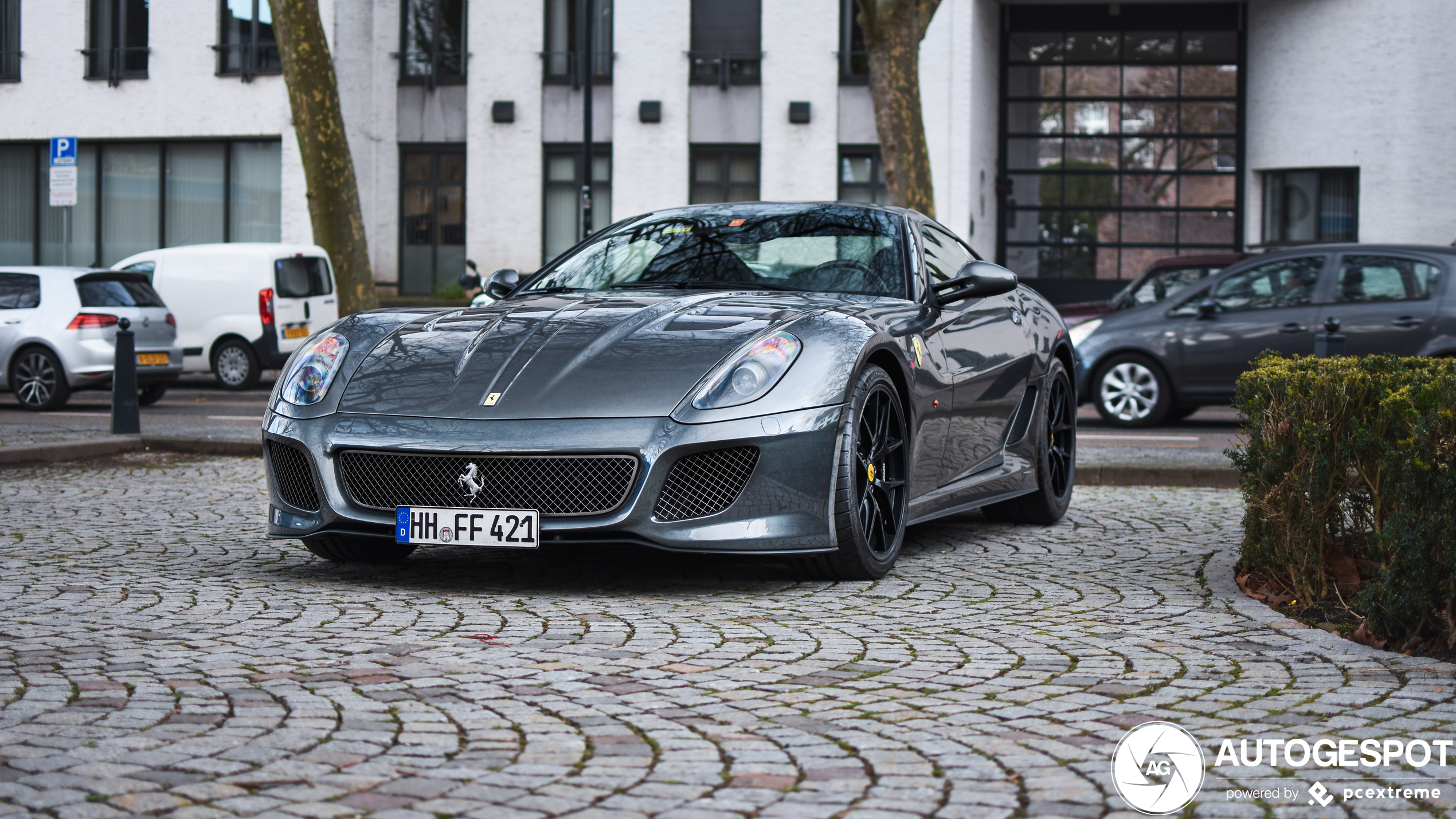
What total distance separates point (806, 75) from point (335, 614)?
25672mm

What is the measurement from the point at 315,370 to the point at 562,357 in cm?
91

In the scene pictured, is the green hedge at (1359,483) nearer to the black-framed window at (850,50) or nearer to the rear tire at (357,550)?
the rear tire at (357,550)

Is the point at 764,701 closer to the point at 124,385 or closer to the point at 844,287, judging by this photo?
the point at 844,287

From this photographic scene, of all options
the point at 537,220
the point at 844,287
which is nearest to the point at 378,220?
the point at 537,220

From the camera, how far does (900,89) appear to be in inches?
772

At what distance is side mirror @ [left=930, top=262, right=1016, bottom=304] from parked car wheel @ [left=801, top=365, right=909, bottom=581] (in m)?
0.68

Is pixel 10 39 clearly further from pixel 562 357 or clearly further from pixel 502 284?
pixel 562 357

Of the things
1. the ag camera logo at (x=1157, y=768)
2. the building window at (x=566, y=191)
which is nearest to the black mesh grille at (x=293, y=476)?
the ag camera logo at (x=1157, y=768)

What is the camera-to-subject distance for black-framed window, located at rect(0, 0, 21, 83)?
31.9 meters

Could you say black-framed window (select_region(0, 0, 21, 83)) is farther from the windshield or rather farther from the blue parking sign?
the windshield

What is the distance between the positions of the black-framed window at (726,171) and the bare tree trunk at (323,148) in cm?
1026

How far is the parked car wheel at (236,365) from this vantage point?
70.9ft

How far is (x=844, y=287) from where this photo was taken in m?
6.58

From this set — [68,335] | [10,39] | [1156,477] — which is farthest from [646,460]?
[10,39]
